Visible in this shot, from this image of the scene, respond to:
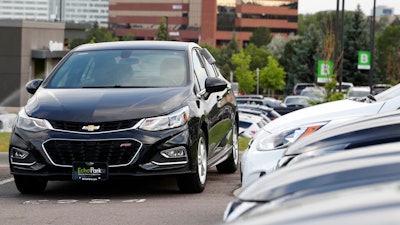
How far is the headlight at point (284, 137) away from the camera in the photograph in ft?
27.3

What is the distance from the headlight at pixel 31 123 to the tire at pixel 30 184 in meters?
0.48

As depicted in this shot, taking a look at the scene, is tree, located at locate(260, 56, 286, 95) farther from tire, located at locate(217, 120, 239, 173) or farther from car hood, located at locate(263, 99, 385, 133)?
car hood, located at locate(263, 99, 385, 133)

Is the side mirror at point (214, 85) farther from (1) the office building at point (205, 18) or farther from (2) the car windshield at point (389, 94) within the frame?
(1) the office building at point (205, 18)

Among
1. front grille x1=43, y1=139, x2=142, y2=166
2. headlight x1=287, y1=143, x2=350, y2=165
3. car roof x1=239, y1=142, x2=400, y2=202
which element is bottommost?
front grille x1=43, y1=139, x2=142, y2=166

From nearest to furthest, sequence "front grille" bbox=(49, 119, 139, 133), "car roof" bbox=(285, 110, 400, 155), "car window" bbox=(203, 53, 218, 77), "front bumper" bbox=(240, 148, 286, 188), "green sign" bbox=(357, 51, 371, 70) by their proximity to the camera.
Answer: "car roof" bbox=(285, 110, 400, 155) < "front bumper" bbox=(240, 148, 286, 188) < "front grille" bbox=(49, 119, 139, 133) < "car window" bbox=(203, 53, 218, 77) < "green sign" bbox=(357, 51, 371, 70)

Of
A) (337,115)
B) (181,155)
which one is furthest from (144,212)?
(337,115)

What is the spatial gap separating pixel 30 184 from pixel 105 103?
112 centimetres

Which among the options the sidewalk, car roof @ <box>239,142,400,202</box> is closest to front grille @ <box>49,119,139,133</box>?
the sidewalk

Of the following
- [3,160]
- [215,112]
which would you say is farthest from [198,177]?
[3,160]

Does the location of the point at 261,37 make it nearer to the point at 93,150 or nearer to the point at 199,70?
the point at 199,70

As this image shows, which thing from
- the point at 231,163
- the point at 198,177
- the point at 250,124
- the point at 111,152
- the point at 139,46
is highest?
the point at 139,46

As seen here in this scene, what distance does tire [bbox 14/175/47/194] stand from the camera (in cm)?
959

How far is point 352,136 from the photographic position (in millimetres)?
5543

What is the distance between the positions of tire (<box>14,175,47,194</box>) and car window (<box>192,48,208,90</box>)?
1814 mm
